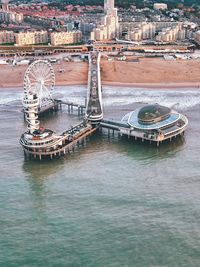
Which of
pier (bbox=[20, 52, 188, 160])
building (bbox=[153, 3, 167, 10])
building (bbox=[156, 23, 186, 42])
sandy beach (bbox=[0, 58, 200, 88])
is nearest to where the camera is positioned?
pier (bbox=[20, 52, 188, 160])

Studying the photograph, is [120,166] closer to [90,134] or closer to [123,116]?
[90,134]

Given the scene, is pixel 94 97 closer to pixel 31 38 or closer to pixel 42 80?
pixel 42 80

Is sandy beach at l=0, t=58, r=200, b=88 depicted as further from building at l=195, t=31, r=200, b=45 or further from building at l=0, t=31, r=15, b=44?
building at l=0, t=31, r=15, b=44

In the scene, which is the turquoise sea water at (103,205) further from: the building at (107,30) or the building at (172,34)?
the building at (107,30)

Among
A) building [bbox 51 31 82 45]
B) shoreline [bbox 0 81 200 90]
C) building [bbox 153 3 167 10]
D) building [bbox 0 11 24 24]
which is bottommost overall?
shoreline [bbox 0 81 200 90]

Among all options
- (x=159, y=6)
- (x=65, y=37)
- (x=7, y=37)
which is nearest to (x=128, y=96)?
(x=65, y=37)

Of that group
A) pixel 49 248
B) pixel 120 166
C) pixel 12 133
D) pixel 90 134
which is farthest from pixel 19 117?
pixel 49 248

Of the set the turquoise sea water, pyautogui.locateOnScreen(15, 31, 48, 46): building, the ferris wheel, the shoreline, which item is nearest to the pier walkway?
the turquoise sea water
